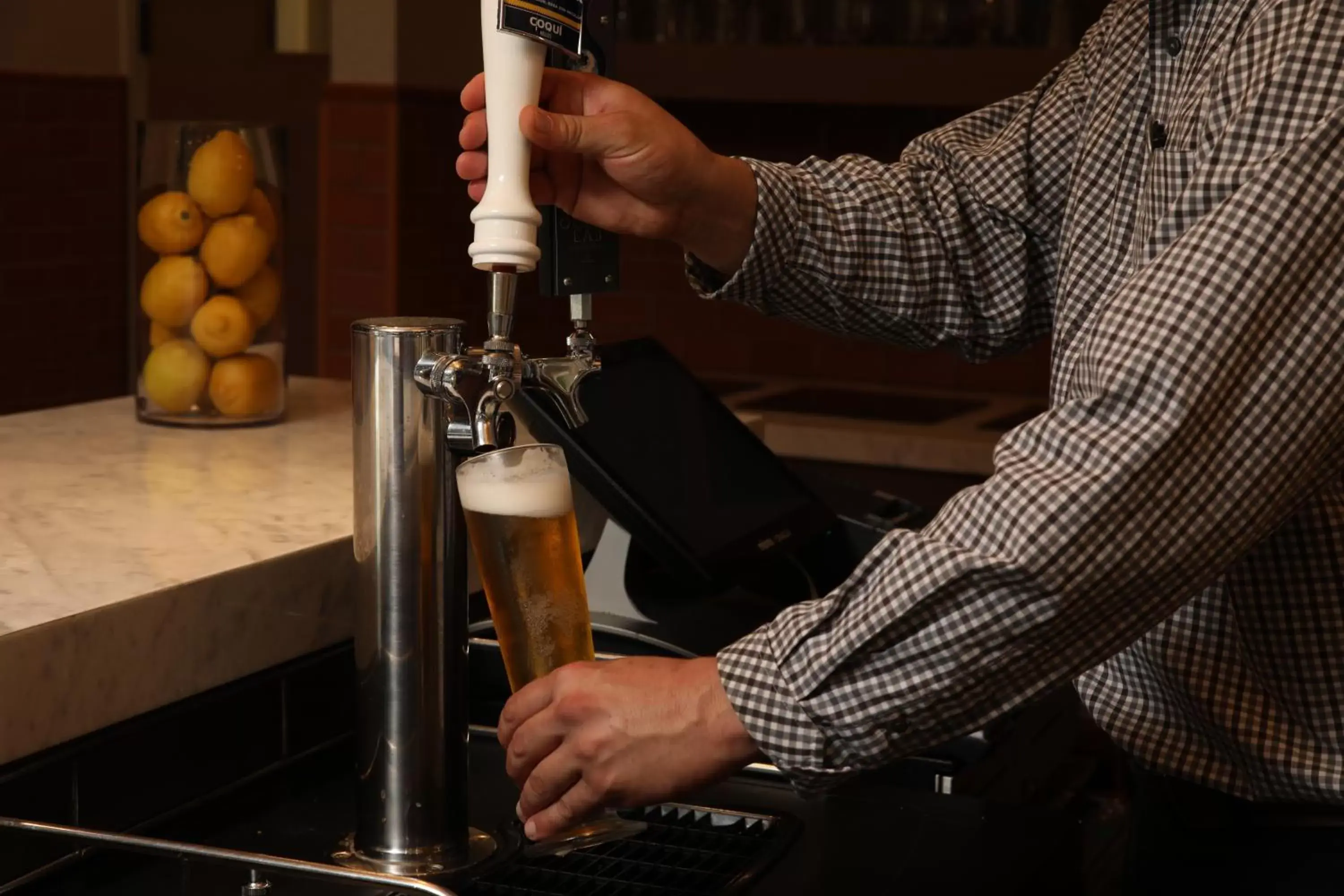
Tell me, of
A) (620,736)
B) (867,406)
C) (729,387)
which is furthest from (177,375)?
(729,387)

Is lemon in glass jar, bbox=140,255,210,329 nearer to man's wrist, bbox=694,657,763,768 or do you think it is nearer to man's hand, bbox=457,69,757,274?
man's hand, bbox=457,69,757,274

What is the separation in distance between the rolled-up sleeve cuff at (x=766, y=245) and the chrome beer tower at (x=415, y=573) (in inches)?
12.9

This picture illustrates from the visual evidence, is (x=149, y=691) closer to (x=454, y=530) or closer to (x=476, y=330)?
(x=454, y=530)

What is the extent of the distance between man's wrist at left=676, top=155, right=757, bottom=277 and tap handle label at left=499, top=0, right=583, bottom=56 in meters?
0.31

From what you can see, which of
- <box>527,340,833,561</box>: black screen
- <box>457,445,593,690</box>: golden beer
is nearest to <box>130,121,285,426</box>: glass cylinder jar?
<box>527,340,833,561</box>: black screen

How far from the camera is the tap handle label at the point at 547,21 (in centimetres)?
77

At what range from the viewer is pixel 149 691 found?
910 mm

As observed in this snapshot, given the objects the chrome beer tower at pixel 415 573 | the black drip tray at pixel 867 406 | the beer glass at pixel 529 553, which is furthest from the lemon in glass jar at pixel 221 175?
the black drip tray at pixel 867 406

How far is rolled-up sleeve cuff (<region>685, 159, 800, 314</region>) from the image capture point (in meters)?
1.20

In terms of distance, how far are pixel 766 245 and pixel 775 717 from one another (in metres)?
0.49

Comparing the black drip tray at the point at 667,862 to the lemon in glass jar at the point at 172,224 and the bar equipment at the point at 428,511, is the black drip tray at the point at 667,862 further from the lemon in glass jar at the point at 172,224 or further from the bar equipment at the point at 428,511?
the lemon in glass jar at the point at 172,224

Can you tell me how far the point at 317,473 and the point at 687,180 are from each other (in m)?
0.42

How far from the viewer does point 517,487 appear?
0.77m

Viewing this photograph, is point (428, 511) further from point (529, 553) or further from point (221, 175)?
point (221, 175)
